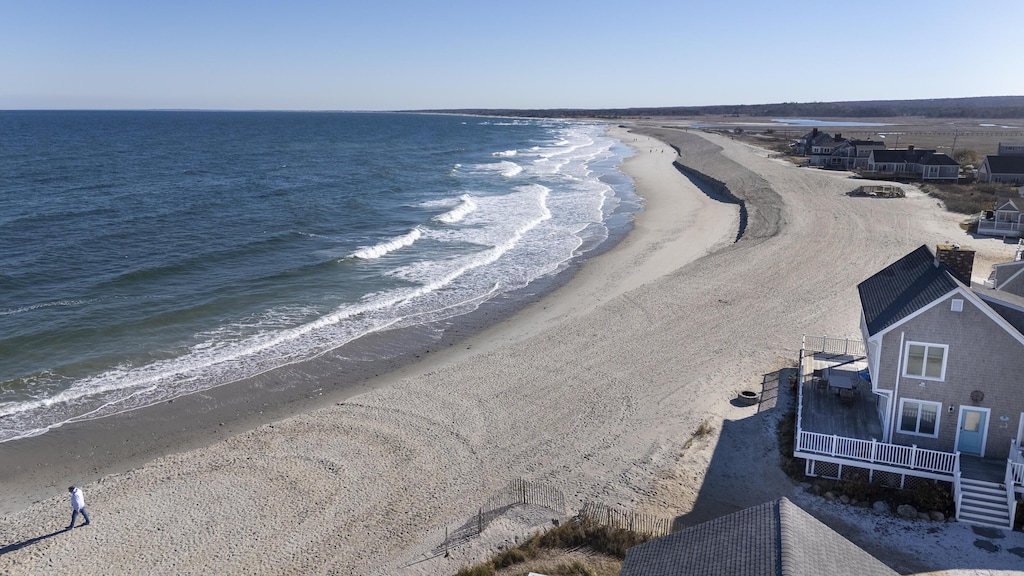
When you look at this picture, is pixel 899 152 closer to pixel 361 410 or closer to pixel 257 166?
pixel 361 410

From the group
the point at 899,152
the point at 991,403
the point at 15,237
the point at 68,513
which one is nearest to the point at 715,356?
the point at 991,403

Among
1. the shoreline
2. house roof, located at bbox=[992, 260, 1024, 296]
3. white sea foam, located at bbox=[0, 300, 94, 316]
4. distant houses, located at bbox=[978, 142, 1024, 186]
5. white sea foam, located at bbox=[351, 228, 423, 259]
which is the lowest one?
the shoreline

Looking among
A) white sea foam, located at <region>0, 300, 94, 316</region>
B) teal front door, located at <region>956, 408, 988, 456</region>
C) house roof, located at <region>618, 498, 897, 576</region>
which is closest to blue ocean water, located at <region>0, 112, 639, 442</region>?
white sea foam, located at <region>0, 300, 94, 316</region>

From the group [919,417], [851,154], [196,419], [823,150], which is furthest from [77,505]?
[823,150]

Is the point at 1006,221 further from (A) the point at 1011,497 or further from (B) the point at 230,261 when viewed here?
(B) the point at 230,261

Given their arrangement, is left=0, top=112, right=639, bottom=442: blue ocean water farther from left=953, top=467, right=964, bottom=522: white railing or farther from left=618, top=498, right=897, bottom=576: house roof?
left=953, top=467, right=964, bottom=522: white railing

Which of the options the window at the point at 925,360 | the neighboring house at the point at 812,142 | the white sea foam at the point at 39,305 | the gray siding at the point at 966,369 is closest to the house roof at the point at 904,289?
the gray siding at the point at 966,369
